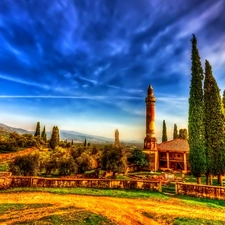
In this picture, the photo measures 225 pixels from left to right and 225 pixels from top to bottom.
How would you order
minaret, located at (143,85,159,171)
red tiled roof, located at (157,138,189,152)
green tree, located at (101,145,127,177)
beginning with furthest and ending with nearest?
red tiled roof, located at (157,138,189,152) < minaret, located at (143,85,159,171) < green tree, located at (101,145,127,177)

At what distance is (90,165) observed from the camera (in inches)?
1184

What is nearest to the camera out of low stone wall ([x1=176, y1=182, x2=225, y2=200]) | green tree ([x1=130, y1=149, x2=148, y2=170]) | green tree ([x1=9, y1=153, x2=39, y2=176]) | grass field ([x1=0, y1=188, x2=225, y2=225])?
grass field ([x1=0, y1=188, x2=225, y2=225])

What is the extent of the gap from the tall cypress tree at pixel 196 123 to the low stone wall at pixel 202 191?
6.28 meters

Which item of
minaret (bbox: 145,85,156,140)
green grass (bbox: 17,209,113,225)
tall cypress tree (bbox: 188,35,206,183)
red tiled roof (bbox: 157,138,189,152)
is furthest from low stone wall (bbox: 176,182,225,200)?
minaret (bbox: 145,85,156,140)

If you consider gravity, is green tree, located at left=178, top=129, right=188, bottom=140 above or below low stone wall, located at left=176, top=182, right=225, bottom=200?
above

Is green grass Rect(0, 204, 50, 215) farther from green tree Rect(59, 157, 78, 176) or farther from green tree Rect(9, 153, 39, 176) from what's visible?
green tree Rect(59, 157, 78, 176)

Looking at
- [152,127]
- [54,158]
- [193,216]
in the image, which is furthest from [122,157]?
[152,127]

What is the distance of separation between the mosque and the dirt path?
Result: 95.1ft

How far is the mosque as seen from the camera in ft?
143

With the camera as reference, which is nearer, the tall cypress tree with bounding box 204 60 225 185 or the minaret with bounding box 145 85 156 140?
the tall cypress tree with bounding box 204 60 225 185

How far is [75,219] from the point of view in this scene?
10.9 metres

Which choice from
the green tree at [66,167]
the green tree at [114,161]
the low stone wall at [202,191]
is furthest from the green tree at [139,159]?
the low stone wall at [202,191]

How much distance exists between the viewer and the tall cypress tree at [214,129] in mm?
23250

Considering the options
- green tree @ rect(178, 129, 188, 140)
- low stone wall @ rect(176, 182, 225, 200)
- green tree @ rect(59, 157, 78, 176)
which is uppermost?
green tree @ rect(178, 129, 188, 140)
